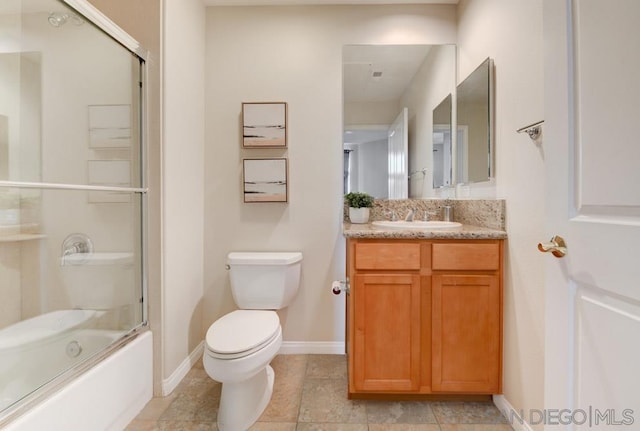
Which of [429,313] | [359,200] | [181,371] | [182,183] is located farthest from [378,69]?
[181,371]

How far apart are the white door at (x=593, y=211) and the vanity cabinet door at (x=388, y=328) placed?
24.1 inches

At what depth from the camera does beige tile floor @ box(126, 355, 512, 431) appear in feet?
4.55

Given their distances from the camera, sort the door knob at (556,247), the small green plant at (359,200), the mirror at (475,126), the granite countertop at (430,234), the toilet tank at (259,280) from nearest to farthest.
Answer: the door knob at (556,247)
the granite countertop at (430,234)
the mirror at (475,126)
the toilet tank at (259,280)
the small green plant at (359,200)

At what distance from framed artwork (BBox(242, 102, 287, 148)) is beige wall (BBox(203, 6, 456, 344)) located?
0.06 metres

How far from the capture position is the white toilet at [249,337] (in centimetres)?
130

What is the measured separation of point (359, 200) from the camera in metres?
1.97

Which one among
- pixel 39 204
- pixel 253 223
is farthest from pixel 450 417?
pixel 39 204

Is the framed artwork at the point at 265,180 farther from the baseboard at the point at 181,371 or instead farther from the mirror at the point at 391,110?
the baseboard at the point at 181,371

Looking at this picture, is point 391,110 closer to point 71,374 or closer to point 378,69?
point 378,69

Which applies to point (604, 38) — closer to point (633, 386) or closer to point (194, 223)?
point (633, 386)

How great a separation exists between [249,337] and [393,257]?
0.79 m

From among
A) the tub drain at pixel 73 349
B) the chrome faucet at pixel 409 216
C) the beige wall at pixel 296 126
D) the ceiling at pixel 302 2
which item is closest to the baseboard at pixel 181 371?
the beige wall at pixel 296 126

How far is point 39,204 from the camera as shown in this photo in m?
1.44

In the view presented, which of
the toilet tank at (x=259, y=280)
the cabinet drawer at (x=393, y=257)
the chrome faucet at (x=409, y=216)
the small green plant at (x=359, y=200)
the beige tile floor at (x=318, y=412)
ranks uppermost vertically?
the small green plant at (x=359, y=200)
